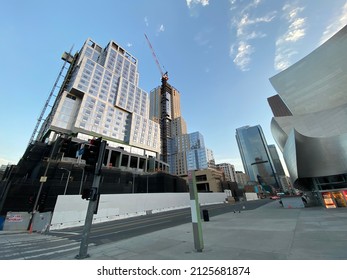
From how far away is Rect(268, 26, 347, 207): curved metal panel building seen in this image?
22.4 metres

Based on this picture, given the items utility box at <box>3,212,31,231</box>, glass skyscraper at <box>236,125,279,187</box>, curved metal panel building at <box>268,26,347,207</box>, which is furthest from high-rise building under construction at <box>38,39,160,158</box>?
→ glass skyscraper at <box>236,125,279,187</box>

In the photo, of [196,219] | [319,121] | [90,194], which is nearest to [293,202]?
[319,121]

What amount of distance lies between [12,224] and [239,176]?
177 metres

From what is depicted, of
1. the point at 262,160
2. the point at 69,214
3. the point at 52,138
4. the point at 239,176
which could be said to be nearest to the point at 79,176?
the point at 69,214

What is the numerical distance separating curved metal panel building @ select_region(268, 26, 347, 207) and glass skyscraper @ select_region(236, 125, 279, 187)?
15215cm

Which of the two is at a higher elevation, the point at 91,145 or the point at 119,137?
the point at 119,137

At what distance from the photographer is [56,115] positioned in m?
55.1

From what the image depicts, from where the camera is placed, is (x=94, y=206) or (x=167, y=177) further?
(x=167, y=177)

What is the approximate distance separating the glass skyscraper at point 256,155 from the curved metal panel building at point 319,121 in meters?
152

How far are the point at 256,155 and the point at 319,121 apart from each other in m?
172

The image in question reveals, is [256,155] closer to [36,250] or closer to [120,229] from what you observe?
[120,229]

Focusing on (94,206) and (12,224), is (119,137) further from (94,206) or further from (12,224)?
(94,206)

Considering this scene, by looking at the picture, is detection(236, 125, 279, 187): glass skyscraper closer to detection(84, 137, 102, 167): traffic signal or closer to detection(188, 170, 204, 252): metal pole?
detection(188, 170, 204, 252): metal pole

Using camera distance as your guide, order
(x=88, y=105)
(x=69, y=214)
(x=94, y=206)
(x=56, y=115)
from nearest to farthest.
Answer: (x=94, y=206), (x=69, y=214), (x=56, y=115), (x=88, y=105)
